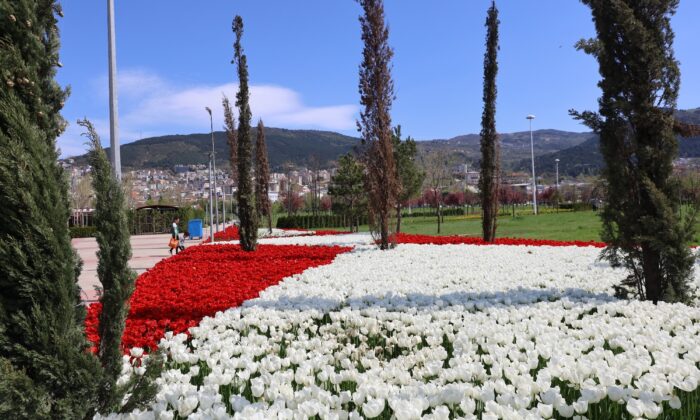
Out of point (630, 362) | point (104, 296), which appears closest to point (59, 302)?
point (104, 296)

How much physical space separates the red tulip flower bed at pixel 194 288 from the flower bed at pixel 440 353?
0.45m

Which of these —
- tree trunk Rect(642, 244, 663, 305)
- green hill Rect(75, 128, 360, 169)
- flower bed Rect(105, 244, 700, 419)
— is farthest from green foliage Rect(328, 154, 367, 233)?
green hill Rect(75, 128, 360, 169)

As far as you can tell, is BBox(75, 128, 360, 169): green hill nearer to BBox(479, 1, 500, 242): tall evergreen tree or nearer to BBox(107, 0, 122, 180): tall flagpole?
BBox(479, 1, 500, 242): tall evergreen tree

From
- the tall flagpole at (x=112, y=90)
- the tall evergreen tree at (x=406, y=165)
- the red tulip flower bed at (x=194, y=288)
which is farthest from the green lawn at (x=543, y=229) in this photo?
the tall flagpole at (x=112, y=90)

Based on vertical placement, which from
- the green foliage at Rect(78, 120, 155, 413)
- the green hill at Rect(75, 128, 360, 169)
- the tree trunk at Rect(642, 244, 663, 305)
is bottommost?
the tree trunk at Rect(642, 244, 663, 305)

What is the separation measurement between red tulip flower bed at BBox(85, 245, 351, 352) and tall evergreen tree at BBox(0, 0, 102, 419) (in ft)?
1.33

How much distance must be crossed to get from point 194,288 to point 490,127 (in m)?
14.9

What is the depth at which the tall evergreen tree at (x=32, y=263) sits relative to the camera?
2807 mm

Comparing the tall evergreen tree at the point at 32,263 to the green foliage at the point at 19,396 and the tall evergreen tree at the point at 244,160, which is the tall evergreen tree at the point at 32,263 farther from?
the tall evergreen tree at the point at 244,160

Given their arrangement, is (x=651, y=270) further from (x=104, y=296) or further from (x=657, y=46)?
(x=104, y=296)

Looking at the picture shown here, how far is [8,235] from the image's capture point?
9.30 ft

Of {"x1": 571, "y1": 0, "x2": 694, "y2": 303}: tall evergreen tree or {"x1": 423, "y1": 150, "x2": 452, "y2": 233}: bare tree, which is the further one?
{"x1": 423, "y1": 150, "x2": 452, "y2": 233}: bare tree

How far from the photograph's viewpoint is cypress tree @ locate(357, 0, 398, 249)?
670 inches

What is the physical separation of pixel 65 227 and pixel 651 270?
25.0ft
